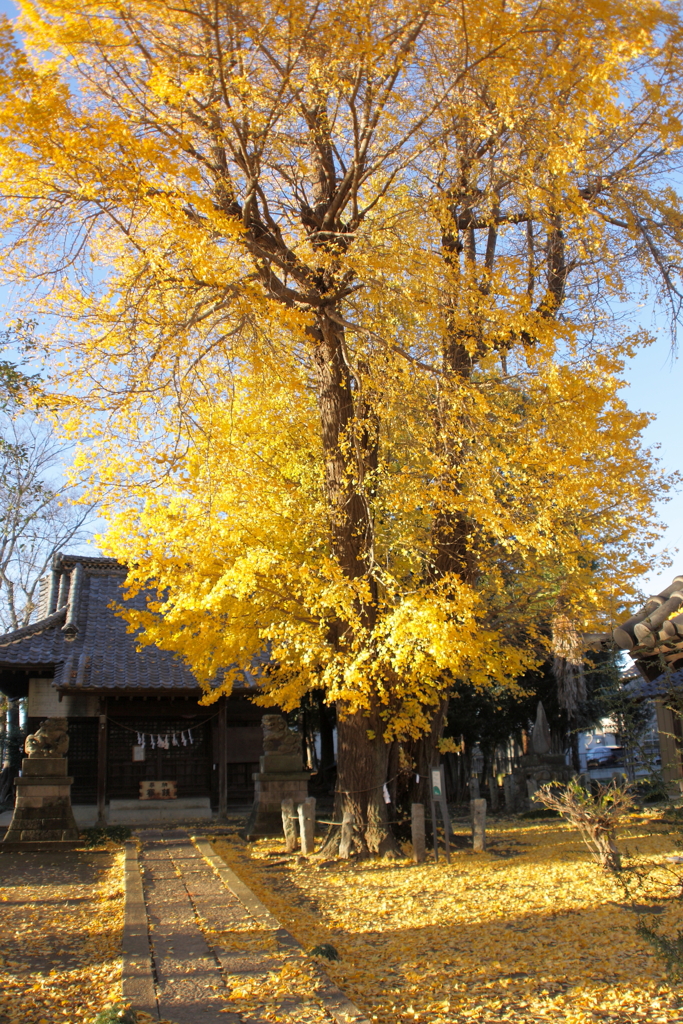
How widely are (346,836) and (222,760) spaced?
21.2ft

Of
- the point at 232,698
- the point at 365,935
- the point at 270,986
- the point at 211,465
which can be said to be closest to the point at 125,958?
the point at 270,986

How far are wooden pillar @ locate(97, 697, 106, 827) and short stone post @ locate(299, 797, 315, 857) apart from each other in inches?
228

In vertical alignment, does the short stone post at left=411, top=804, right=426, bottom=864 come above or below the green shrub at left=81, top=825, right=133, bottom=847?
above

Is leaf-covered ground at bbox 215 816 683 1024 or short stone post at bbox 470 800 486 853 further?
short stone post at bbox 470 800 486 853

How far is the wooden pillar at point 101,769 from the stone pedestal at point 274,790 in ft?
12.5

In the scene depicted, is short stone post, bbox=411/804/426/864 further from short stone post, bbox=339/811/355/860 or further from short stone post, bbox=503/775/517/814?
short stone post, bbox=503/775/517/814

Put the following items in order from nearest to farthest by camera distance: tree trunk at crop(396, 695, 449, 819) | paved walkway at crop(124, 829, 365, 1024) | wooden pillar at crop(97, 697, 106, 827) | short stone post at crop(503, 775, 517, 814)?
paved walkway at crop(124, 829, 365, 1024)
tree trunk at crop(396, 695, 449, 819)
wooden pillar at crop(97, 697, 106, 827)
short stone post at crop(503, 775, 517, 814)

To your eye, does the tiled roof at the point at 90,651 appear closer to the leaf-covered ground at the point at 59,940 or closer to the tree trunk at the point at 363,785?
the leaf-covered ground at the point at 59,940

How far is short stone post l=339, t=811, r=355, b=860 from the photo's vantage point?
1033 centimetres

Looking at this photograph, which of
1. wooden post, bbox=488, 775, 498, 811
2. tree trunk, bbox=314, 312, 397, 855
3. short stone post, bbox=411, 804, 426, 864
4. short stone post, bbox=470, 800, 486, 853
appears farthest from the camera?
wooden post, bbox=488, 775, 498, 811

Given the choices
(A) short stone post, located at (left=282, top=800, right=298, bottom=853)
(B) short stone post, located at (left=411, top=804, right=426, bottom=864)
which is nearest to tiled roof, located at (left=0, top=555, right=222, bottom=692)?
(A) short stone post, located at (left=282, top=800, right=298, bottom=853)

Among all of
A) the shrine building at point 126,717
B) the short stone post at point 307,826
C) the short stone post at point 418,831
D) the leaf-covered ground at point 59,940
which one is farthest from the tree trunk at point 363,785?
the shrine building at point 126,717

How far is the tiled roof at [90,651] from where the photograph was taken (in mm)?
15578

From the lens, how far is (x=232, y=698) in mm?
17594
